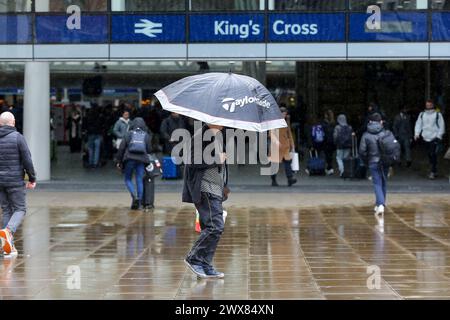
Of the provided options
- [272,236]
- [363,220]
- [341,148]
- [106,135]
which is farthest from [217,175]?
[106,135]

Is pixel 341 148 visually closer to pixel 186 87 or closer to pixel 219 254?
pixel 219 254

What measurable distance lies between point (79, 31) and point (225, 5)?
3327 millimetres

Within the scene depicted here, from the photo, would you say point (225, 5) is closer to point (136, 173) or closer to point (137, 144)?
point (137, 144)

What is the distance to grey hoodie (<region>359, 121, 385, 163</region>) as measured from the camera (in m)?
15.0

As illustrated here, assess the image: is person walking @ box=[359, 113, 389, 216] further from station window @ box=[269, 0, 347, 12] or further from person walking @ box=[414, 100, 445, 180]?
person walking @ box=[414, 100, 445, 180]

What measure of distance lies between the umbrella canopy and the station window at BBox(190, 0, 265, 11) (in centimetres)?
1068

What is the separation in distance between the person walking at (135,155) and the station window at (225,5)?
16.4ft

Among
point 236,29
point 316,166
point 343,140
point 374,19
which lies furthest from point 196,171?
point 316,166

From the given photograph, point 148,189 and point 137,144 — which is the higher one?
point 137,144

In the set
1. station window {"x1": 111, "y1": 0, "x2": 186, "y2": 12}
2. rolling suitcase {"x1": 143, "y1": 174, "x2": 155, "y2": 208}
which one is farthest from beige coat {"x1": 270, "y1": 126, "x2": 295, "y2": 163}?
rolling suitcase {"x1": 143, "y1": 174, "x2": 155, "y2": 208}

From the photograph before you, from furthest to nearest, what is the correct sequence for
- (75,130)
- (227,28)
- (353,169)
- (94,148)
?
(75,130)
(94,148)
(353,169)
(227,28)

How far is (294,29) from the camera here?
19.8m

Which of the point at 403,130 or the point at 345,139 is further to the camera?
the point at 403,130

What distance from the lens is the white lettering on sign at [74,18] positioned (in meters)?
20.1
